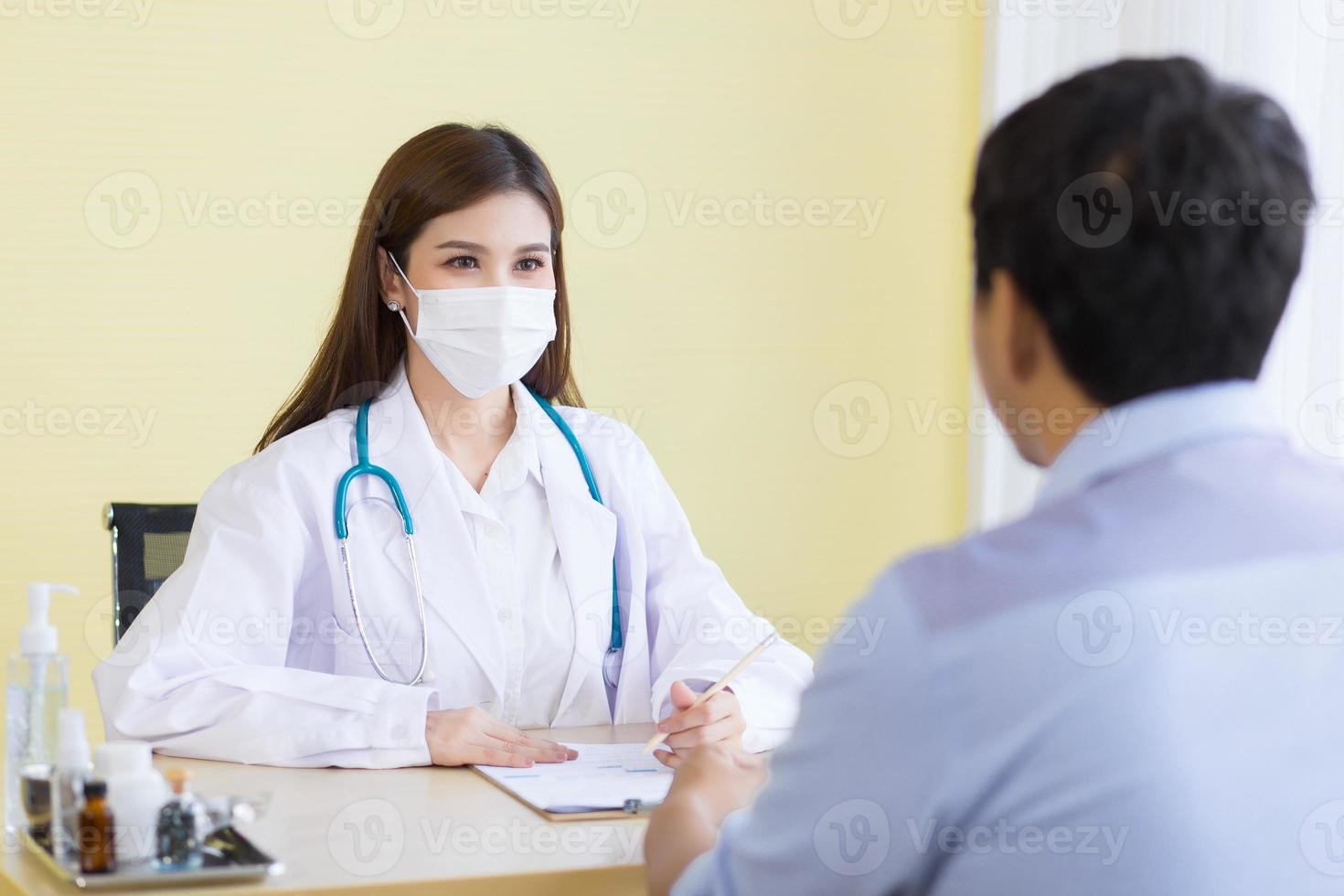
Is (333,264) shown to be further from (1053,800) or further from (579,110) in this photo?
(1053,800)

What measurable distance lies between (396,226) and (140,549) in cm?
67

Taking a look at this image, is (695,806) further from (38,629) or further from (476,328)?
(476,328)

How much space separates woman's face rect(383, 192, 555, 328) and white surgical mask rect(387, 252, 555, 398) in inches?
0.8

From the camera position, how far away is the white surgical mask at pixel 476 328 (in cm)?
210

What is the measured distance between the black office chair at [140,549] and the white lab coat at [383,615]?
0.36m

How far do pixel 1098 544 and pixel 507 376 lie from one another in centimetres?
142

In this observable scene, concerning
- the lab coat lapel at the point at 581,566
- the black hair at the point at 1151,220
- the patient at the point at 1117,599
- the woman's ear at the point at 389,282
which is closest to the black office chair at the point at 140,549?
the woman's ear at the point at 389,282

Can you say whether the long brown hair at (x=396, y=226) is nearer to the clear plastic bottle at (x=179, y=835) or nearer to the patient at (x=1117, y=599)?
the clear plastic bottle at (x=179, y=835)

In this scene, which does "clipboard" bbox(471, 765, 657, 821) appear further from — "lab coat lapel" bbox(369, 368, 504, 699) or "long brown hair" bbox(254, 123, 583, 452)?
"long brown hair" bbox(254, 123, 583, 452)

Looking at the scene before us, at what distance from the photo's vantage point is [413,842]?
4.40 feet

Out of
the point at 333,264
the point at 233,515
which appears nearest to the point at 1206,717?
the point at 233,515

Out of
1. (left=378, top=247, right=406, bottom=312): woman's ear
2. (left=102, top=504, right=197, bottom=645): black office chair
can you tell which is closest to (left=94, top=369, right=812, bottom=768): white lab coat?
(left=378, top=247, right=406, bottom=312): woman's ear

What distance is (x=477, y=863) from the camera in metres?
1.28

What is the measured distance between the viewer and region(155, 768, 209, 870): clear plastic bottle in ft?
3.99
